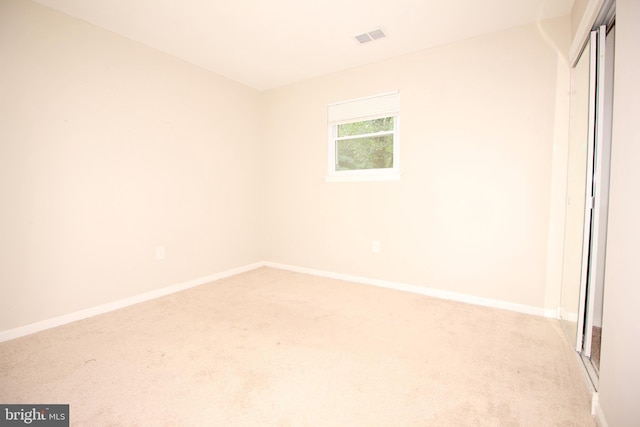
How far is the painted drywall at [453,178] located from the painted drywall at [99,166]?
51.8 inches

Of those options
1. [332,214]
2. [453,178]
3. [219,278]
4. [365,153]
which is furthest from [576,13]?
[219,278]

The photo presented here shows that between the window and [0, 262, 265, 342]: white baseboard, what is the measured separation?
204 cm

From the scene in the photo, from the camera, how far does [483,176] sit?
2.88 metres

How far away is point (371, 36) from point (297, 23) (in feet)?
2.42

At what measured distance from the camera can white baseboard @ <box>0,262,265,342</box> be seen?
2.26m

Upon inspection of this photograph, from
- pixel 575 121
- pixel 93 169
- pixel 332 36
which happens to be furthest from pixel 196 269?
pixel 575 121

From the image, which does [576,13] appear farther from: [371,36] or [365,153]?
[365,153]

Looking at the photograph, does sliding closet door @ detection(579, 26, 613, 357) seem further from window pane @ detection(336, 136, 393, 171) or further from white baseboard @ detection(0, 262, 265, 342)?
white baseboard @ detection(0, 262, 265, 342)

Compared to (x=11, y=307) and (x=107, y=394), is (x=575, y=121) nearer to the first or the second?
(x=107, y=394)

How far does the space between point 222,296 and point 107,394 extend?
1579 millimetres

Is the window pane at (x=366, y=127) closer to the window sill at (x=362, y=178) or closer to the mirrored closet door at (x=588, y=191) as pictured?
the window sill at (x=362, y=178)

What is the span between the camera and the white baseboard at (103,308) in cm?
226

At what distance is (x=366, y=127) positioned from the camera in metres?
3.66

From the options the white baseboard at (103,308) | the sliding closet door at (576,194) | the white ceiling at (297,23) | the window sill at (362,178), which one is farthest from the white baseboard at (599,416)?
the white baseboard at (103,308)
